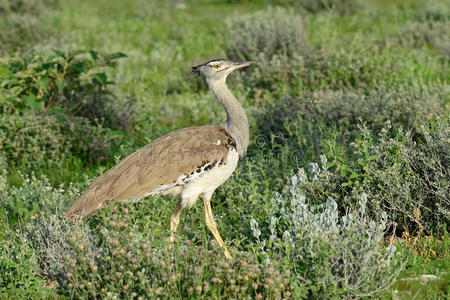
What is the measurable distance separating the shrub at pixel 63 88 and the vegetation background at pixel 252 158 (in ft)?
0.07

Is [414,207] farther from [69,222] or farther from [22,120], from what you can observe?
[22,120]

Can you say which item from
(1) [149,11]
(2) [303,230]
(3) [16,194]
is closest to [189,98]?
(3) [16,194]

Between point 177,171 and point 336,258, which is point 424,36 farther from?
point 336,258

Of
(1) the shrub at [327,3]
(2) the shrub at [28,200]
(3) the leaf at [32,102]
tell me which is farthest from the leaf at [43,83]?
(1) the shrub at [327,3]

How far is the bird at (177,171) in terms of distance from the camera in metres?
4.44

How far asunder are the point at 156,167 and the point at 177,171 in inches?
6.4

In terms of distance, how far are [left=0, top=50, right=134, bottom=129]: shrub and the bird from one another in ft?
7.66

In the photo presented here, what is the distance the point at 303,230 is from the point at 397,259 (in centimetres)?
60

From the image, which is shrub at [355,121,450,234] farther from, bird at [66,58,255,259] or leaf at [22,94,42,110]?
leaf at [22,94,42,110]

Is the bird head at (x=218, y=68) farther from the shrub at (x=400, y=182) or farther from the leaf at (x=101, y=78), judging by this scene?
the leaf at (x=101, y=78)

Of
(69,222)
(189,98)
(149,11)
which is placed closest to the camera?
(69,222)

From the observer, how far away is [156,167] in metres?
4.58

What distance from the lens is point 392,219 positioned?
15.1 feet

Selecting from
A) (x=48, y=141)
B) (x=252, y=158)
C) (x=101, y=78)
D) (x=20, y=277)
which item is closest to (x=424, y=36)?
(x=252, y=158)
